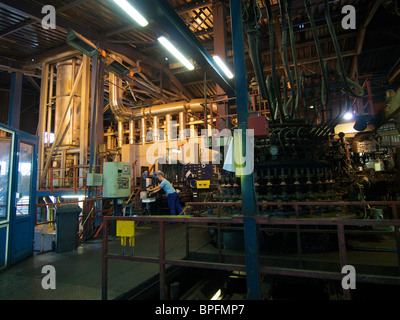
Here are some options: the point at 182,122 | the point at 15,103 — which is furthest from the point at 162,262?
the point at 15,103

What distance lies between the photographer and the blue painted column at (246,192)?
2797mm

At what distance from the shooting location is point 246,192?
3.11m

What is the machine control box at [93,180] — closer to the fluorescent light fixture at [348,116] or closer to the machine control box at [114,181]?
the machine control box at [114,181]

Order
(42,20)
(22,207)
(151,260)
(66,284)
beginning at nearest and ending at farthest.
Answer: (151,260)
(66,284)
(22,207)
(42,20)

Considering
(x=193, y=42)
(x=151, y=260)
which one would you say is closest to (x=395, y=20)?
(x=193, y=42)

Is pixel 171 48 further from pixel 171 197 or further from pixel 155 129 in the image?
pixel 155 129

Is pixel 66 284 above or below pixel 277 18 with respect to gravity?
below

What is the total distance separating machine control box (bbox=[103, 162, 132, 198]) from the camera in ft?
24.4

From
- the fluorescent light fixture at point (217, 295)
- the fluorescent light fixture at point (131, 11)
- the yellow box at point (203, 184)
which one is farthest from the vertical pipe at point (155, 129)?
the fluorescent light fixture at point (217, 295)

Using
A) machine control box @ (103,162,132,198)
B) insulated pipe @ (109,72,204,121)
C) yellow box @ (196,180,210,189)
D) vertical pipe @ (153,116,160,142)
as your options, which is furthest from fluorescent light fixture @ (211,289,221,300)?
→ vertical pipe @ (153,116,160,142)

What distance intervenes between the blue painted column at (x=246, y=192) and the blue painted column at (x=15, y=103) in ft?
47.2
